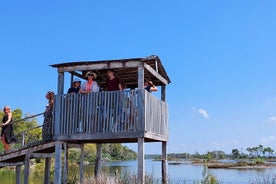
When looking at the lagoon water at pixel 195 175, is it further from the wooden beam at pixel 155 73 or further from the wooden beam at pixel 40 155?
the wooden beam at pixel 155 73

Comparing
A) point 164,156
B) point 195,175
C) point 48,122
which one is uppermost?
point 48,122

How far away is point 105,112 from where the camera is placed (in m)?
12.2

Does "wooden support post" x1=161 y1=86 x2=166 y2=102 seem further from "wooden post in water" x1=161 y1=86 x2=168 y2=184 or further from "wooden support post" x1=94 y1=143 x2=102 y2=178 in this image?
"wooden support post" x1=94 y1=143 x2=102 y2=178

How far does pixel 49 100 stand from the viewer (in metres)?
13.8

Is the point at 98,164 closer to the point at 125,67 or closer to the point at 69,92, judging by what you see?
the point at 69,92

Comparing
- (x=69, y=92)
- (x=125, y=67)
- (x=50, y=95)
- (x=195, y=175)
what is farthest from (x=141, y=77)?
(x=195, y=175)

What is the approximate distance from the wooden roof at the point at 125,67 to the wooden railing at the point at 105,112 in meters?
0.87

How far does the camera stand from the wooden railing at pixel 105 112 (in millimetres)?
11961

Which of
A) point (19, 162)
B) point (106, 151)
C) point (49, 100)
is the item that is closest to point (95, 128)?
point (49, 100)

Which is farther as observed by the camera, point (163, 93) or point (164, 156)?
point (163, 93)

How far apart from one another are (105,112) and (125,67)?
4.95ft

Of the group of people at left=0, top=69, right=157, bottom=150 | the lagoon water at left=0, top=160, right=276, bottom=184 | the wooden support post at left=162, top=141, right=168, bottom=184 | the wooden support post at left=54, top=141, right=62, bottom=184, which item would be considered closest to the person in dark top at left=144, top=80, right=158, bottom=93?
the group of people at left=0, top=69, right=157, bottom=150

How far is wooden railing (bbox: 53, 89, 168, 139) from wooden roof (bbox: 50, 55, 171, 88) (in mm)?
868

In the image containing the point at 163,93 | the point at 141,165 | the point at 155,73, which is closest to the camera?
the point at 141,165
